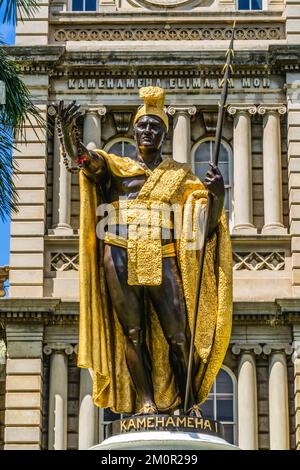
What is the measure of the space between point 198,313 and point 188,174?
4.47ft

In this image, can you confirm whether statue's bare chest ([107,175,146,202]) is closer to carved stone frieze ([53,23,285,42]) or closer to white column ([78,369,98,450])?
white column ([78,369,98,450])

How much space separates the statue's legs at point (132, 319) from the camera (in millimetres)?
13125

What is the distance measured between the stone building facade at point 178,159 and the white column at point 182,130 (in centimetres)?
2

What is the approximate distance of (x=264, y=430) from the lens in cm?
2778

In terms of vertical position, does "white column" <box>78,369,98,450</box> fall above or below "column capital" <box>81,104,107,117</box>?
below

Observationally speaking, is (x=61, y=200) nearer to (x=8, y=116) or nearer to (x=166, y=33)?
(x=166, y=33)

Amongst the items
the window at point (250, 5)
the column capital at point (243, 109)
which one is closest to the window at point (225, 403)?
the column capital at point (243, 109)

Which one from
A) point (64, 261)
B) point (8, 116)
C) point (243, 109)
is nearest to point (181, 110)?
point (243, 109)

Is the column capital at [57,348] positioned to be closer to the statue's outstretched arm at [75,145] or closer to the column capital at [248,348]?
the column capital at [248,348]

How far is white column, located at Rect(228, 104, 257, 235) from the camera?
2894cm

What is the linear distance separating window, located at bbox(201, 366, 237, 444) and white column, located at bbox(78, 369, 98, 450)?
198cm

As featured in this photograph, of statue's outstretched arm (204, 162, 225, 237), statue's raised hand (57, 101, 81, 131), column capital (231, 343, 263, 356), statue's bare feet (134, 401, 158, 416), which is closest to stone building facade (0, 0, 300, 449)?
column capital (231, 343, 263, 356)
